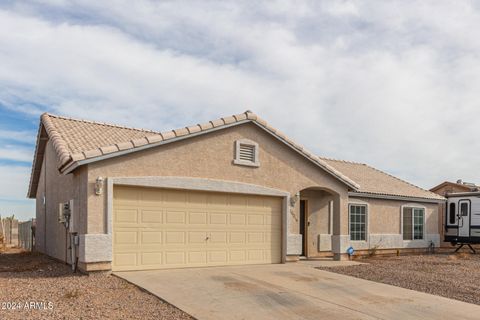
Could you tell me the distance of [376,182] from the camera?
21.4 m

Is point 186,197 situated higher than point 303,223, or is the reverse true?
point 186,197

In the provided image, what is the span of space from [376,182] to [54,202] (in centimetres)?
1413

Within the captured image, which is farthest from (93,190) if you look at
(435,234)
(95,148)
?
(435,234)

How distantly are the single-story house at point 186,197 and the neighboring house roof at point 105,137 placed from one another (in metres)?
0.03

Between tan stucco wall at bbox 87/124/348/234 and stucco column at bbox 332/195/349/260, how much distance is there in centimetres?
7

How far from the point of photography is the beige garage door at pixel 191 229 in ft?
39.0

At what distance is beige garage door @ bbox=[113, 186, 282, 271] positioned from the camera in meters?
11.9

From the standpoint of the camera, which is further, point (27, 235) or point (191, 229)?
point (27, 235)

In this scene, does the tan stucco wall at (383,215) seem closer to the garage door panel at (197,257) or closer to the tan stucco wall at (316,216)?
the tan stucco wall at (316,216)

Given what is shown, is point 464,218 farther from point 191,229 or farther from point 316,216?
point 191,229

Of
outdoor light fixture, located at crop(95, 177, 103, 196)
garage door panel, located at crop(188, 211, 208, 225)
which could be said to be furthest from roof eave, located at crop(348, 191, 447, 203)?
outdoor light fixture, located at crop(95, 177, 103, 196)

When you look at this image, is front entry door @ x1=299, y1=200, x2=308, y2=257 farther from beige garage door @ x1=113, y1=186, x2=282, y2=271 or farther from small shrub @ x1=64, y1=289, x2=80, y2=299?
small shrub @ x1=64, y1=289, x2=80, y2=299

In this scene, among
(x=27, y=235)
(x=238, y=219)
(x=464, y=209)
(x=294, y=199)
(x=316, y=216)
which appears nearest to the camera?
(x=238, y=219)

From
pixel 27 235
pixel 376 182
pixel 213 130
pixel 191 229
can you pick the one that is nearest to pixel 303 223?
pixel 191 229
